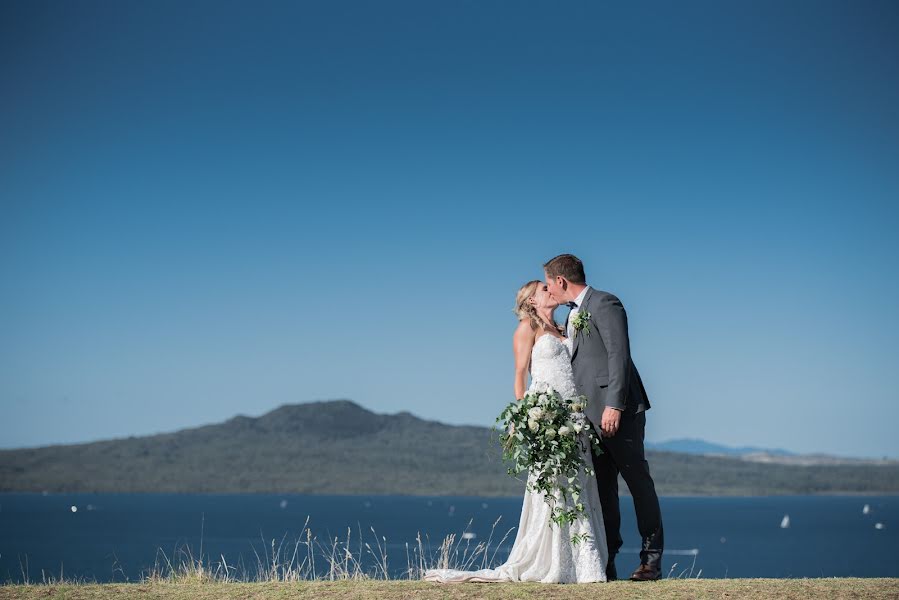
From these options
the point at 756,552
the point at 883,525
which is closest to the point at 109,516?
the point at 756,552

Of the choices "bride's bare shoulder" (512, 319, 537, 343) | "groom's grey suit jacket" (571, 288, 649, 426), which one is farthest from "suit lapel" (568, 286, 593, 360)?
"bride's bare shoulder" (512, 319, 537, 343)

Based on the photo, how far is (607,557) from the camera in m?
8.12

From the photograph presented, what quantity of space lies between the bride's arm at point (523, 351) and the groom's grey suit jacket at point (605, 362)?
1.31 ft

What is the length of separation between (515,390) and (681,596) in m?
2.19

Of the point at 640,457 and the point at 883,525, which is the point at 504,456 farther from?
the point at 883,525

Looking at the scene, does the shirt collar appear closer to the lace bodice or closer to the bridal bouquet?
the lace bodice

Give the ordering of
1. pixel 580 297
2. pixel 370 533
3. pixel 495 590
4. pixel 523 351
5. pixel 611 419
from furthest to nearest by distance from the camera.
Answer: pixel 370 533
pixel 523 351
pixel 580 297
pixel 611 419
pixel 495 590

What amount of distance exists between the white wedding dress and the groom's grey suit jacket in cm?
18

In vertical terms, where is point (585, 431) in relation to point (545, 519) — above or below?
above

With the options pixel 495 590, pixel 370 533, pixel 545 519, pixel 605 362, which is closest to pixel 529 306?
pixel 605 362

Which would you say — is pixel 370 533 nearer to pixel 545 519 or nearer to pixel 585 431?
pixel 545 519

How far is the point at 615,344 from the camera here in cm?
783

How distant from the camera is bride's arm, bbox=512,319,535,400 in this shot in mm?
8312

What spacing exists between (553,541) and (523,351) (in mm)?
1623
